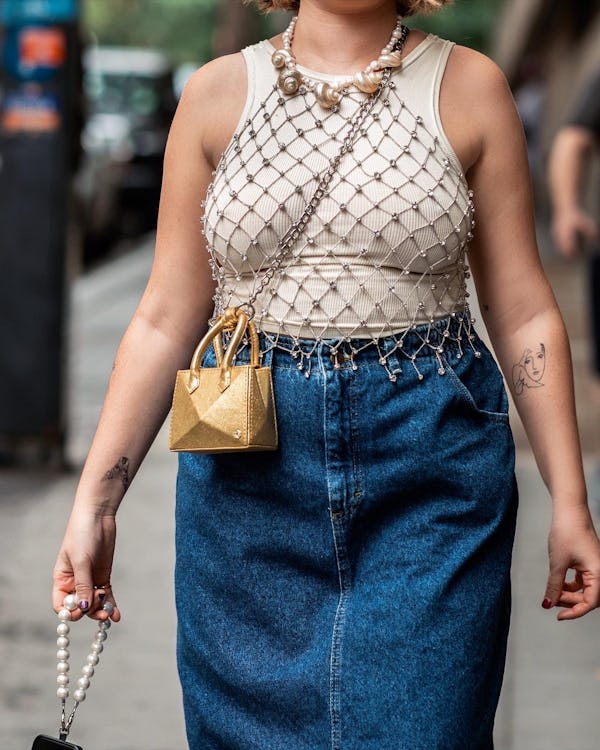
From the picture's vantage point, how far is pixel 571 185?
5.49 m

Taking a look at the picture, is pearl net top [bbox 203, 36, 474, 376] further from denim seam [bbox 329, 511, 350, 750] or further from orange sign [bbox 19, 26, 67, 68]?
orange sign [bbox 19, 26, 67, 68]

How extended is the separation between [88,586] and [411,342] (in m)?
0.68

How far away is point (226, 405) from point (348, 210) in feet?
1.17

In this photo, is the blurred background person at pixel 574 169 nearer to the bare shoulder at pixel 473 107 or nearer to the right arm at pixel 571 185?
the right arm at pixel 571 185

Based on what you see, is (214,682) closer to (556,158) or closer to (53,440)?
(556,158)

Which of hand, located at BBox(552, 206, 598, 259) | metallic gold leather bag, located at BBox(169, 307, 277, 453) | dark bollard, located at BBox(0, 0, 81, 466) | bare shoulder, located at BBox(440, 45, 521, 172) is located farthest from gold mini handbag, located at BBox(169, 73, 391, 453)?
dark bollard, located at BBox(0, 0, 81, 466)

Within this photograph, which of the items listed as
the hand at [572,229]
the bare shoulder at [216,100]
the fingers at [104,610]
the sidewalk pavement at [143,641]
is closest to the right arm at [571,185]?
the hand at [572,229]

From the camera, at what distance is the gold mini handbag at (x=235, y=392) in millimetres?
2174

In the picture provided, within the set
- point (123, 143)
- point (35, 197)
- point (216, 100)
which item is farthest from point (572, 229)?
point (123, 143)

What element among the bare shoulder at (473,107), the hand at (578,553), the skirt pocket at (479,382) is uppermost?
the bare shoulder at (473,107)

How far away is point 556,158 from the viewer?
5562mm

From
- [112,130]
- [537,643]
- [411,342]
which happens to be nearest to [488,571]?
[411,342]

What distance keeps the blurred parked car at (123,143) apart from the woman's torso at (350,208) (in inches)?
546

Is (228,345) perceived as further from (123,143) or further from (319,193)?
(123,143)
